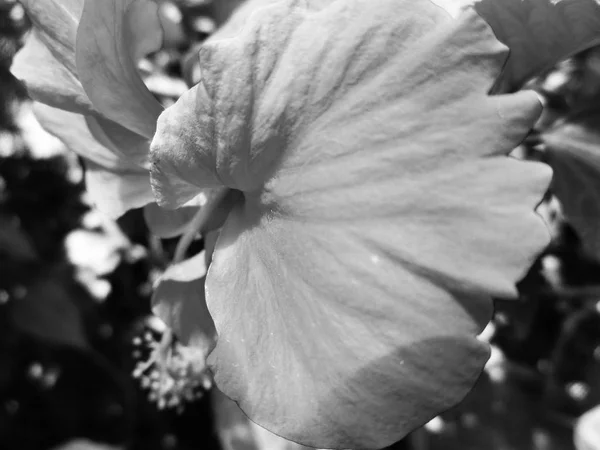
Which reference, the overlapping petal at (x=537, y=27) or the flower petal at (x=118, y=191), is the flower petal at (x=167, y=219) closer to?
the flower petal at (x=118, y=191)

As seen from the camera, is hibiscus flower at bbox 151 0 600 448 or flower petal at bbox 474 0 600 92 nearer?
hibiscus flower at bbox 151 0 600 448

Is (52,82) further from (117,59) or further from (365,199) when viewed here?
(365,199)

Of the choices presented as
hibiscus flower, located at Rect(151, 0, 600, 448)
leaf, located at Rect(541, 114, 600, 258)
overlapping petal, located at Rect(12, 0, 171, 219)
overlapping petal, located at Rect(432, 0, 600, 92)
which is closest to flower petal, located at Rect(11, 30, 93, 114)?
overlapping petal, located at Rect(12, 0, 171, 219)

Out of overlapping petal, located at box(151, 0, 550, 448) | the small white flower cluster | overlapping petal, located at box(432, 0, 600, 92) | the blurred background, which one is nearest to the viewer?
overlapping petal, located at box(151, 0, 550, 448)

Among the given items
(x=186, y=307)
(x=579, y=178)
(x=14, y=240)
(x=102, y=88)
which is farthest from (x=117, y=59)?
(x=14, y=240)

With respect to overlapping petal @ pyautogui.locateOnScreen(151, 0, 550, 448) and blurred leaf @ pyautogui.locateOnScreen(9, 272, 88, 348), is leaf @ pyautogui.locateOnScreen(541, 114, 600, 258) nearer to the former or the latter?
overlapping petal @ pyautogui.locateOnScreen(151, 0, 550, 448)

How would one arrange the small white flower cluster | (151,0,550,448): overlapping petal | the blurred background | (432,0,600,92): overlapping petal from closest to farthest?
(151,0,550,448): overlapping petal
(432,0,600,92): overlapping petal
the small white flower cluster
the blurred background

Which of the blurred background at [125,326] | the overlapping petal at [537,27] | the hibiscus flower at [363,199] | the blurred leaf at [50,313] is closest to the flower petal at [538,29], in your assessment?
the overlapping petal at [537,27]
